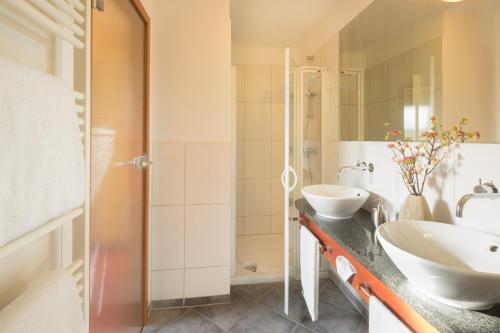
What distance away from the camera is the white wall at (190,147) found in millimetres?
1832

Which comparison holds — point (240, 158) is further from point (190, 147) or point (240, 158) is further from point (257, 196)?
→ point (190, 147)

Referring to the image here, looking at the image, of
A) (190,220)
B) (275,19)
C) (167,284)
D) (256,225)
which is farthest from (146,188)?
(275,19)

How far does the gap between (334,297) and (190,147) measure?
160 cm

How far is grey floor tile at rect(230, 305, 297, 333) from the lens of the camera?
167 cm

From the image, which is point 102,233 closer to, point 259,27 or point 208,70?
point 208,70

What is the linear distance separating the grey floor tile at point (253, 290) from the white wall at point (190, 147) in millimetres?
209

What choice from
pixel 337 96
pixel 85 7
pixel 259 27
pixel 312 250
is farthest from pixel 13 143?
pixel 259 27

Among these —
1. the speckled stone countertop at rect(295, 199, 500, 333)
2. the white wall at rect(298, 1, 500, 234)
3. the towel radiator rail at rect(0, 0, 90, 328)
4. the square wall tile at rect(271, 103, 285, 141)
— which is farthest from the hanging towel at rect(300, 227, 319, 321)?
the square wall tile at rect(271, 103, 285, 141)

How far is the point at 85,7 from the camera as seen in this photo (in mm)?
851

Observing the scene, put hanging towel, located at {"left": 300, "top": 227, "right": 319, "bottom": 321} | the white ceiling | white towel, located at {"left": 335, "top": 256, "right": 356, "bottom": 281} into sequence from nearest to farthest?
white towel, located at {"left": 335, "top": 256, "right": 356, "bottom": 281}
hanging towel, located at {"left": 300, "top": 227, "right": 319, "bottom": 321}
the white ceiling

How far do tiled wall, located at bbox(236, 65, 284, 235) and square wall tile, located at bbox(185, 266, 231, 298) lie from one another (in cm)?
128

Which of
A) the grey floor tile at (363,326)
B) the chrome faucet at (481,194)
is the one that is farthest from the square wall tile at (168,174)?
the chrome faucet at (481,194)

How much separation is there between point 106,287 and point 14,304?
2.42 ft

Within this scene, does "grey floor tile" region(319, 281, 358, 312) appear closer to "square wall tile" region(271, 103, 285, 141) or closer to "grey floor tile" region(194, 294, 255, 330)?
"grey floor tile" region(194, 294, 255, 330)
